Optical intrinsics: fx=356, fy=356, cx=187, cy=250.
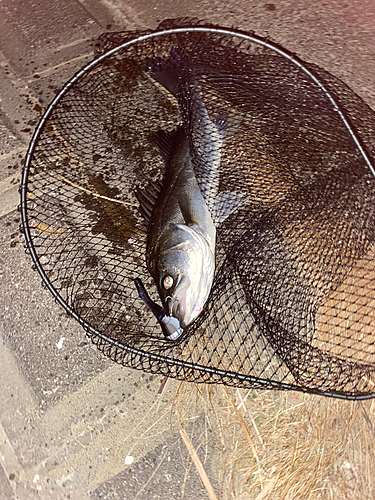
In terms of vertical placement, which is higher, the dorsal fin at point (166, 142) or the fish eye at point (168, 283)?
the dorsal fin at point (166, 142)

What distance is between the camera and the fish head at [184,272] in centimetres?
209

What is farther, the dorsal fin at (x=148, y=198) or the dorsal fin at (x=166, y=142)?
the dorsal fin at (x=166, y=142)

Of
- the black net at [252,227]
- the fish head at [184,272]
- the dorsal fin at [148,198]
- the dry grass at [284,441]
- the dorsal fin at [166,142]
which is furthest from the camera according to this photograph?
the dorsal fin at [166,142]

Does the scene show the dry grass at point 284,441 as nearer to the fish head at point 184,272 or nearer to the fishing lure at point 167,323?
the fishing lure at point 167,323

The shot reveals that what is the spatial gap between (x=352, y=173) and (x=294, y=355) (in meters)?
1.35

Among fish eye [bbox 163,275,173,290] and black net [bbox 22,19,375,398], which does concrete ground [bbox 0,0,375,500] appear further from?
fish eye [bbox 163,275,173,290]

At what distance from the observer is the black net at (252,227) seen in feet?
7.91

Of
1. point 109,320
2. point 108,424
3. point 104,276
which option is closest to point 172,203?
point 104,276

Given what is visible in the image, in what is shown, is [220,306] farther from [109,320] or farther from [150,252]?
[109,320]

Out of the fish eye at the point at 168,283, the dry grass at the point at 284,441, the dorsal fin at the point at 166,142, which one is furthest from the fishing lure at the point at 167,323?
the dorsal fin at the point at 166,142

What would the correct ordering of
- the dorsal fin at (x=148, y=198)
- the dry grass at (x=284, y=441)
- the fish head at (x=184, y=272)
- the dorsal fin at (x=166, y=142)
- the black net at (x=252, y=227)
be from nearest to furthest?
1. the fish head at (x=184, y=272)
2. the dry grass at (x=284, y=441)
3. the black net at (x=252, y=227)
4. the dorsal fin at (x=148, y=198)
5. the dorsal fin at (x=166, y=142)

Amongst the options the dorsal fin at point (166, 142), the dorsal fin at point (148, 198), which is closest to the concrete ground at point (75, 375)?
the dorsal fin at point (148, 198)

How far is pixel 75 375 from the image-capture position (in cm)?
259

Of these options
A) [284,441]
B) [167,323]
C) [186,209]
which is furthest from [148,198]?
[284,441]
